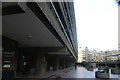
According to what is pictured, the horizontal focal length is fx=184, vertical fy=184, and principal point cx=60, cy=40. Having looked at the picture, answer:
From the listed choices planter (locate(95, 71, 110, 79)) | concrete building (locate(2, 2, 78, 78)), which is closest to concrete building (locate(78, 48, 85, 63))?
concrete building (locate(2, 2, 78, 78))

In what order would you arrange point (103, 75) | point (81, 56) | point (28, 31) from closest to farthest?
point (28, 31) → point (103, 75) → point (81, 56)

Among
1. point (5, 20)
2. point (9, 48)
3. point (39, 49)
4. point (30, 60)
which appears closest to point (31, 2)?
point (5, 20)

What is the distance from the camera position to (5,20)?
424 inches

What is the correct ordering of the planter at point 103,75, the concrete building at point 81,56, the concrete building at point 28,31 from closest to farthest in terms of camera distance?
the concrete building at point 28,31, the planter at point 103,75, the concrete building at point 81,56

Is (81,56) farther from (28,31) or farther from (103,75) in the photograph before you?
(28,31)

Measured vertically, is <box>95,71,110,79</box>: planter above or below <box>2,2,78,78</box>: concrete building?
below

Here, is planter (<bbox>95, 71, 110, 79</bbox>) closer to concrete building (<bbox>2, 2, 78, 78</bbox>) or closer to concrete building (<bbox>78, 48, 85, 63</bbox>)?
concrete building (<bbox>2, 2, 78, 78</bbox>)

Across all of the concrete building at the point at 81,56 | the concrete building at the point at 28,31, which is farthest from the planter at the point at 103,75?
the concrete building at the point at 81,56

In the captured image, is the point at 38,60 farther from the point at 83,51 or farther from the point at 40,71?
the point at 83,51

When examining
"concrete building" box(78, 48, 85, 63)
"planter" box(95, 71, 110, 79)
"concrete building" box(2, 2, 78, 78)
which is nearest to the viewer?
"concrete building" box(2, 2, 78, 78)

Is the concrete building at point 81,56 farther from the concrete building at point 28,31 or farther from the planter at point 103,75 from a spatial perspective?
the planter at point 103,75

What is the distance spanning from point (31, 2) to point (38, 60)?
19234mm

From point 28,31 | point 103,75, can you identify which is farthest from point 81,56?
point 28,31

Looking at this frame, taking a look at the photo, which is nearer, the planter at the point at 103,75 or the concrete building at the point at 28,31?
the concrete building at the point at 28,31
